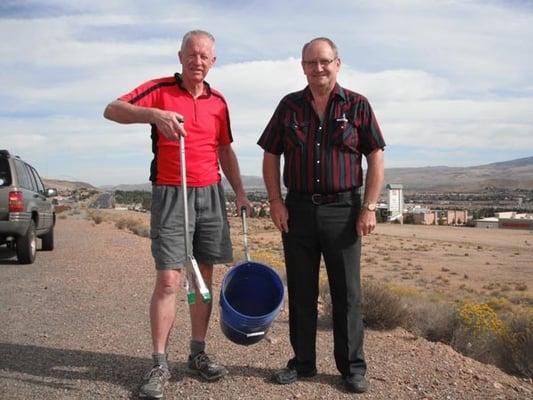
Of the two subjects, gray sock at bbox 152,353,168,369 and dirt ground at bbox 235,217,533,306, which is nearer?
gray sock at bbox 152,353,168,369

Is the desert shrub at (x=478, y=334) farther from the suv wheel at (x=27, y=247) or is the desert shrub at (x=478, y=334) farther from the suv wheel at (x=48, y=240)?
the suv wheel at (x=48, y=240)

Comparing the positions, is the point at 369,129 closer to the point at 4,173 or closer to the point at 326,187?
the point at 326,187

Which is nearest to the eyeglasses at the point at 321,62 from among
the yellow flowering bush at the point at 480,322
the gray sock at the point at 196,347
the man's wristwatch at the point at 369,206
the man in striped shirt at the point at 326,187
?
the man in striped shirt at the point at 326,187

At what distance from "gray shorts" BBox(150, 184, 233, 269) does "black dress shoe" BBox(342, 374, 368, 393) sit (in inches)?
47.5

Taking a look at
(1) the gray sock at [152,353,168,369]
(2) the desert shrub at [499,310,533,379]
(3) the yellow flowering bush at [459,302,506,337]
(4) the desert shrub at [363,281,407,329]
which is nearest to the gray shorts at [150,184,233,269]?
(1) the gray sock at [152,353,168,369]

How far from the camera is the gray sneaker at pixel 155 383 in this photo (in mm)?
3953

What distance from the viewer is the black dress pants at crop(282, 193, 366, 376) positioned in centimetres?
426

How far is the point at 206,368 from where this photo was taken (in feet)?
14.5

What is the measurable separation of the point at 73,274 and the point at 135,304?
286cm

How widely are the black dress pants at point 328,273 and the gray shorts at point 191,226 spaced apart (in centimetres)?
48

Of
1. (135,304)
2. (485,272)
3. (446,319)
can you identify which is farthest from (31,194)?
(485,272)

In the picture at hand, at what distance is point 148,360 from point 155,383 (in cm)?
98

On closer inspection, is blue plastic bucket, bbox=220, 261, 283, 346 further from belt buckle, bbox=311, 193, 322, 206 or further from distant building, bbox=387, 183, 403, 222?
distant building, bbox=387, 183, 403, 222

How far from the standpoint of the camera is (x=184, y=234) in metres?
4.13
